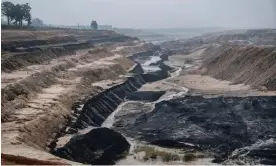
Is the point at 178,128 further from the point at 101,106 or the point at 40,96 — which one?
the point at 40,96

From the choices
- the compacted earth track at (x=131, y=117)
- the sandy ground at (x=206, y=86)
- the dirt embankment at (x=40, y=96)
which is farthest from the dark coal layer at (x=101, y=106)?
the sandy ground at (x=206, y=86)

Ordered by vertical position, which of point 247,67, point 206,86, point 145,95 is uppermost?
point 247,67

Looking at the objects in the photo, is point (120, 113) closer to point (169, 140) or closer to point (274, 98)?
point (169, 140)

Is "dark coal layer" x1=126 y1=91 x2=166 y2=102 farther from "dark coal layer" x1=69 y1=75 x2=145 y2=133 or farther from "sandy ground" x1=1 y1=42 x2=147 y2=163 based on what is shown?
"sandy ground" x1=1 y1=42 x2=147 y2=163

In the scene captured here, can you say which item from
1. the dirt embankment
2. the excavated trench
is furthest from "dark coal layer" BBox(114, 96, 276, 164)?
the dirt embankment

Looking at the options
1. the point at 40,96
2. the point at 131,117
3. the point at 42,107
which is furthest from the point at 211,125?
the point at 40,96

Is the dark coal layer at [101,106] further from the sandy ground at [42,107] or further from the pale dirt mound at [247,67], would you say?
the pale dirt mound at [247,67]

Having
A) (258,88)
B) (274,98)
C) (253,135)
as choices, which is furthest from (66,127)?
(258,88)
